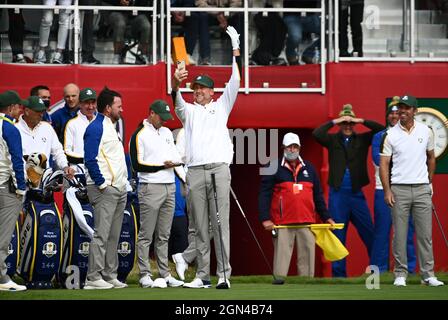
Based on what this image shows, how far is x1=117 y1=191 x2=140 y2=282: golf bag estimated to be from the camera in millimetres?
15867

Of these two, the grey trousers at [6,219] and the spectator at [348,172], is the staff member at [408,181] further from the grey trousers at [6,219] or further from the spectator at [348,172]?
the grey trousers at [6,219]

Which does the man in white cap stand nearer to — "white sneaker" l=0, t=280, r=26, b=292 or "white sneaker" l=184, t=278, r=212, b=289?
"white sneaker" l=184, t=278, r=212, b=289

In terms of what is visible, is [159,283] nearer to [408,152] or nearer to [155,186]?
[155,186]

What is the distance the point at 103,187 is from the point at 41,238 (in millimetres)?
959

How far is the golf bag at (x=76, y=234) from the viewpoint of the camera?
15.4m

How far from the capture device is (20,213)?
15.5m

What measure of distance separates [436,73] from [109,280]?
24.9 ft

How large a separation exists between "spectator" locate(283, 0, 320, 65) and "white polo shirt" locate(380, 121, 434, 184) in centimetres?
496

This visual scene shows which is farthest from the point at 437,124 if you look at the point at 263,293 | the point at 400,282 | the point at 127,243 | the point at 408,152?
the point at 263,293

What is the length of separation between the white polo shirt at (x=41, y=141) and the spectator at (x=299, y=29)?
6170mm

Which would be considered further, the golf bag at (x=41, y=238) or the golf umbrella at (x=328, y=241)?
the golf umbrella at (x=328, y=241)

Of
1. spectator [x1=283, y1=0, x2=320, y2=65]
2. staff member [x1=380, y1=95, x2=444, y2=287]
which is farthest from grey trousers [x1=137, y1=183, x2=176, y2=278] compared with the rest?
spectator [x1=283, y1=0, x2=320, y2=65]

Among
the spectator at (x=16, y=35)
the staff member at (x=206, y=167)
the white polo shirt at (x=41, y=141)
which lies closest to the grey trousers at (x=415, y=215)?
the staff member at (x=206, y=167)

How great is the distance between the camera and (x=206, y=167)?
14.9 metres
